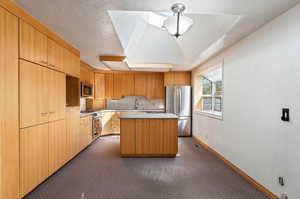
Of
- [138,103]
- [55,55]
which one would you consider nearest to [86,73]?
[55,55]

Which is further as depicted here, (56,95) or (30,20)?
(56,95)

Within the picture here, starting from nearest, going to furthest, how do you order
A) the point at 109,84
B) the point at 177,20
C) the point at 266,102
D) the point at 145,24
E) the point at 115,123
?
the point at 177,20 → the point at 266,102 → the point at 145,24 → the point at 115,123 → the point at 109,84

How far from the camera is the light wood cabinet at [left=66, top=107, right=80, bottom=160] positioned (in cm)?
288

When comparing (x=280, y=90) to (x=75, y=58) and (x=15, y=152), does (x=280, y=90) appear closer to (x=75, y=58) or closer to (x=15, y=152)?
(x=15, y=152)

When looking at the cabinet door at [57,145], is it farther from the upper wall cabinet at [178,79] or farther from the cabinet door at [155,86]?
the upper wall cabinet at [178,79]

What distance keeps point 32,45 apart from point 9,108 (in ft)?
2.88

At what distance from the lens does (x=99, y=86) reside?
17.5ft

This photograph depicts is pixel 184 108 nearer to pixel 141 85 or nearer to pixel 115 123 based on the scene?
pixel 141 85

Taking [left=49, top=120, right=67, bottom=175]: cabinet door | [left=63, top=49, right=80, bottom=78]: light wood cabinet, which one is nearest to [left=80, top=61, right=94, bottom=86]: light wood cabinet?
[left=63, top=49, right=80, bottom=78]: light wood cabinet

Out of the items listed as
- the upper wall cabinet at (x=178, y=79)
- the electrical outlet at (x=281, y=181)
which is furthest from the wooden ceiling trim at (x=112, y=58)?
the electrical outlet at (x=281, y=181)

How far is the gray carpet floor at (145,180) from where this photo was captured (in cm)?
200

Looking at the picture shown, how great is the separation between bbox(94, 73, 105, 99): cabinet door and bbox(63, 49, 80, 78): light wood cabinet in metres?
2.11

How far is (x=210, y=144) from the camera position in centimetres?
365

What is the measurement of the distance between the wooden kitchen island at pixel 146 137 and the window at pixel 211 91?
139 cm
